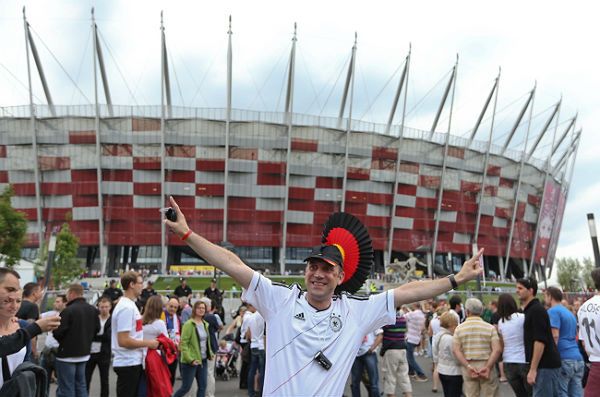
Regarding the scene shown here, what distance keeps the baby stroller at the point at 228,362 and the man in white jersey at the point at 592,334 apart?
870 centimetres

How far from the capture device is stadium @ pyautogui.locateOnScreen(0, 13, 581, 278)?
5006 cm

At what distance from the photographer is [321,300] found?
2975 millimetres

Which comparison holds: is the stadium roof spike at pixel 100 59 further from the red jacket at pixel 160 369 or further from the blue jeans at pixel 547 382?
the blue jeans at pixel 547 382

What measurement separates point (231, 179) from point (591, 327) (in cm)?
4797

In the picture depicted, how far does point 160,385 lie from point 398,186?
50675 millimetres

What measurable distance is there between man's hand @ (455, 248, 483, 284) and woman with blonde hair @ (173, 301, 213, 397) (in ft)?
17.6

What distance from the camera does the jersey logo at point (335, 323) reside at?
115 inches

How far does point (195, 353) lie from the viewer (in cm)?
775

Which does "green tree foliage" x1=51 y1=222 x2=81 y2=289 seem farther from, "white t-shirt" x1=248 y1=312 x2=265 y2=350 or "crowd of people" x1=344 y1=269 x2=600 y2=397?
"crowd of people" x1=344 y1=269 x2=600 y2=397

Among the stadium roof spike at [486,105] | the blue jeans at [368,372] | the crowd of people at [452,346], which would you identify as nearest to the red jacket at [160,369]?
the crowd of people at [452,346]

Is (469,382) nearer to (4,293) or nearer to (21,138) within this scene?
(4,293)

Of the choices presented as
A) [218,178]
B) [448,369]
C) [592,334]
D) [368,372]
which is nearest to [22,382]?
[592,334]

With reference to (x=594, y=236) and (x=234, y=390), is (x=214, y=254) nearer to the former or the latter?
(x=234, y=390)

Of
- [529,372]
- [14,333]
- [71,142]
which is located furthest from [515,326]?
[71,142]
